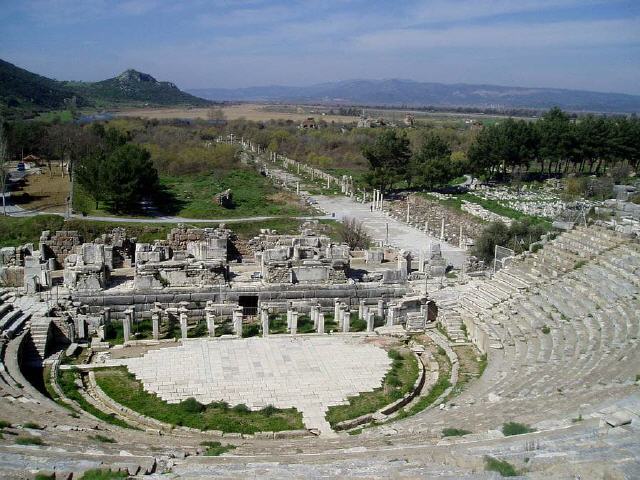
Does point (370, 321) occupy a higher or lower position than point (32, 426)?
lower

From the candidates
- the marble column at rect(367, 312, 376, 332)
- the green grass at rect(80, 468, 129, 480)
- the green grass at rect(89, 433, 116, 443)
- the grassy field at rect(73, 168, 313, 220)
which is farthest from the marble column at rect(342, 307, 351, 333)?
the grassy field at rect(73, 168, 313, 220)

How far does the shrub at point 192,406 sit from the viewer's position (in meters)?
16.4

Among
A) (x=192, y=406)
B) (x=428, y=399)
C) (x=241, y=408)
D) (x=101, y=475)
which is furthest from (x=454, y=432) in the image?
(x=192, y=406)

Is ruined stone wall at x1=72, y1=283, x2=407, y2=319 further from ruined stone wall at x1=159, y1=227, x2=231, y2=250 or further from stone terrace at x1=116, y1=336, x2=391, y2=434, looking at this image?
ruined stone wall at x1=159, y1=227, x2=231, y2=250

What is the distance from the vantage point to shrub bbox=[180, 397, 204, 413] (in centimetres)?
1637

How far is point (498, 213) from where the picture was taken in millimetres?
47000

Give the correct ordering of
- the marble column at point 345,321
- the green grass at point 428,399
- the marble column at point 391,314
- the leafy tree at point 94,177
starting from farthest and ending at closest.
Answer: the leafy tree at point 94,177 < the marble column at point 391,314 < the marble column at point 345,321 < the green grass at point 428,399

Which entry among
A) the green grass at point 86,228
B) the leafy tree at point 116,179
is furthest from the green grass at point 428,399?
the leafy tree at point 116,179

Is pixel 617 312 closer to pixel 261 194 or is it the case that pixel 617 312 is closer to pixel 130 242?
pixel 130 242

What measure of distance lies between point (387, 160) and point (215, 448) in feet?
165

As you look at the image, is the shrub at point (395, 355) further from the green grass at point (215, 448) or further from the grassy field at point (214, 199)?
the grassy field at point (214, 199)

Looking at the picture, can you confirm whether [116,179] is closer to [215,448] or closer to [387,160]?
[387,160]

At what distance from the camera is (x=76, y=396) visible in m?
17.4

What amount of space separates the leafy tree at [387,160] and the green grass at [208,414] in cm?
4488
